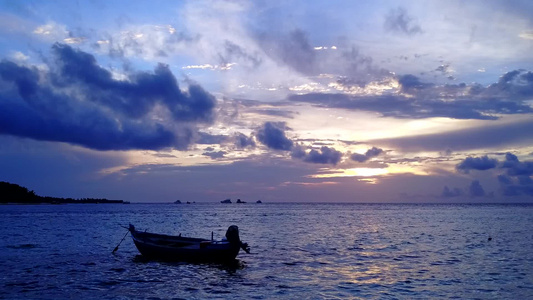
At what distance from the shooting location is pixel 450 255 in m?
42.7

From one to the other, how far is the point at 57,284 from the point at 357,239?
39685 mm

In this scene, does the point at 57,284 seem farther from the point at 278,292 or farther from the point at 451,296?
the point at 451,296

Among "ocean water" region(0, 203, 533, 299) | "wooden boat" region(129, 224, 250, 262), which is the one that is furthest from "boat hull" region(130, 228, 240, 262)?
"ocean water" region(0, 203, 533, 299)

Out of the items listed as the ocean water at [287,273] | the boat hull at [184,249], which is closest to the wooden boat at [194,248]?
the boat hull at [184,249]

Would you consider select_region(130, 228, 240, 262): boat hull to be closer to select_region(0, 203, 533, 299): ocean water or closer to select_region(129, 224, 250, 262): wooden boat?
select_region(129, 224, 250, 262): wooden boat

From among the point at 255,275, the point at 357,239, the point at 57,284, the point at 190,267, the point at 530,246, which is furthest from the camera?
the point at 357,239

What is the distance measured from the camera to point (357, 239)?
194 feet

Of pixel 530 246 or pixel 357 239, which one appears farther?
pixel 357 239

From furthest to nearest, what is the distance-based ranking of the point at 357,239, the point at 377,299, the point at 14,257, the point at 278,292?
the point at 357,239 → the point at 14,257 → the point at 278,292 → the point at 377,299

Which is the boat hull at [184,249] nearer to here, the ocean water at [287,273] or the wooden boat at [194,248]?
the wooden boat at [194,248]

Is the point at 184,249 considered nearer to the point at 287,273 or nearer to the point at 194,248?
the point at 194,248

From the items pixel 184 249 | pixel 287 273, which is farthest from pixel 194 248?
pixel 287 273

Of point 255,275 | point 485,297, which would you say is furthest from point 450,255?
point 255,275

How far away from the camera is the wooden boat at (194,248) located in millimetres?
37688
